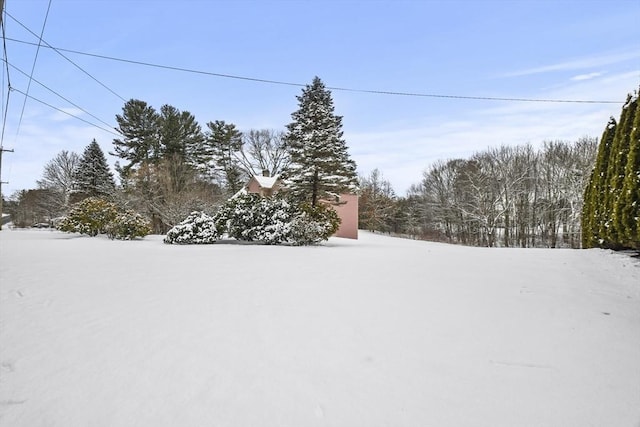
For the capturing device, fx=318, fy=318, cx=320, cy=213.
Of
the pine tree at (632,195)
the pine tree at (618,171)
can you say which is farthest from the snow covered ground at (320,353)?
the pine tree at (618,171)

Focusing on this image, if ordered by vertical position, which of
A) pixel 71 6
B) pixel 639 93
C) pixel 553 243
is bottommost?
pixel 553 243

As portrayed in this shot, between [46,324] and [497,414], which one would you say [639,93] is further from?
[46,324]

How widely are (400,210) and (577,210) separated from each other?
15897 millimetres

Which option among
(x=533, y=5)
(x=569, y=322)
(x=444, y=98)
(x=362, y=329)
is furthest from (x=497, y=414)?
(x=444, y=98)

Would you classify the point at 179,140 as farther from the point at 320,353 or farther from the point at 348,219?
the point at 320,353

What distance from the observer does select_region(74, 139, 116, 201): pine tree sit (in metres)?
26.5

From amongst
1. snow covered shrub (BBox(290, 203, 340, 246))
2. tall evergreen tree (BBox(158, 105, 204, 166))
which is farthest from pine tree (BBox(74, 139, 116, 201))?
snow covered shrub (BBox(290, 203, 340, 246))

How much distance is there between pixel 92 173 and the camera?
88.0 ft

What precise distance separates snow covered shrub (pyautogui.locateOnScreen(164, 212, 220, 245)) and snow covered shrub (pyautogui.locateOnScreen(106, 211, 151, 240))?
232 centimetres

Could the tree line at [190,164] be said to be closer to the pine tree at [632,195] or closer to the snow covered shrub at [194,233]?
the snow covered shrub at [194,233]

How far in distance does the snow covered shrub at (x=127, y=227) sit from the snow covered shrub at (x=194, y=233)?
7.60 feet

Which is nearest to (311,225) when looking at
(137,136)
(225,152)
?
(137,136)

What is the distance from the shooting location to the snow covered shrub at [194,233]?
1038 centimetres

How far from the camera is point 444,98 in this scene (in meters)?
11.0
